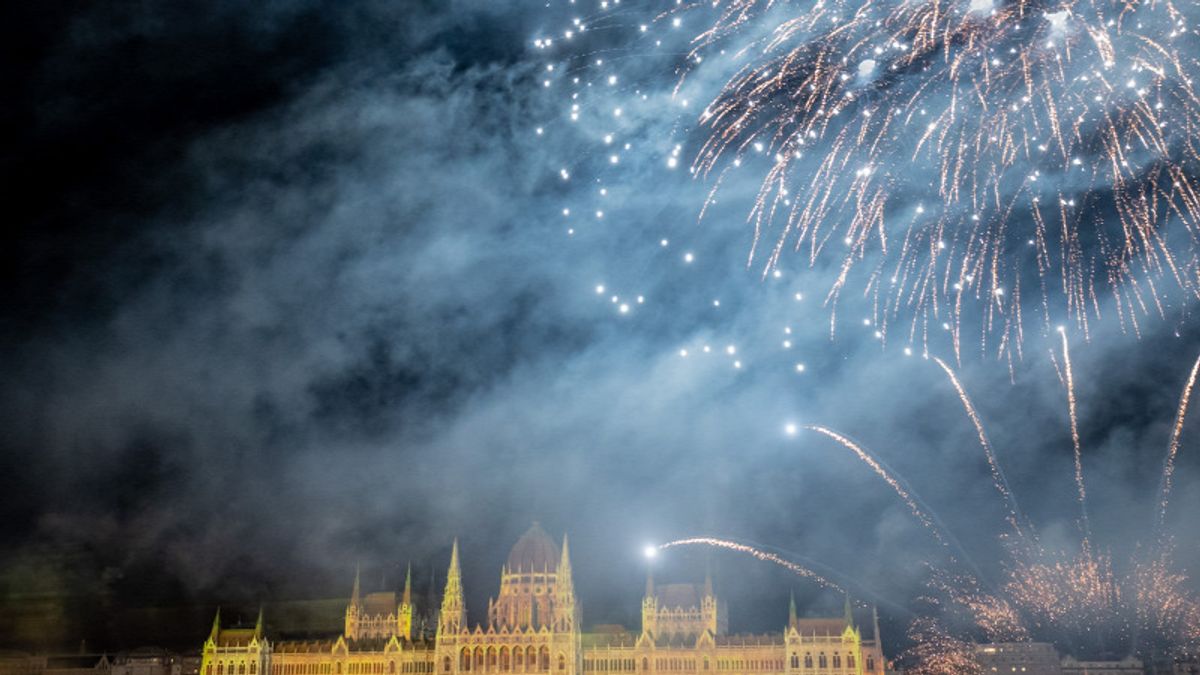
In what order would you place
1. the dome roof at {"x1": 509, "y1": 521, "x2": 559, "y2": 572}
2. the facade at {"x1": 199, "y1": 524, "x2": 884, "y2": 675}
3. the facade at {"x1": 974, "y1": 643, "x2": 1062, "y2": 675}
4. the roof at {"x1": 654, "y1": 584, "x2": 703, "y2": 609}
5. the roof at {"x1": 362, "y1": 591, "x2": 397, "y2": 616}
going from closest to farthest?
1. the facade at {"x1": 199, "y1": 524, "x2": 884, "y2": 675}
2. the facade at {"x1": 974, "y1": 643, "x2": 1062, "y2": 675}
3. the roof at {"x1": 654, "y1": 584, "x2": 703, "y2": 609}
4. the dome roof at {"x1": 509, "y1": 521, "x2": 559, "y2": 572}
5. the roof at {"x1": 362, "y1": 591, "x2": 397, "y2": 616}

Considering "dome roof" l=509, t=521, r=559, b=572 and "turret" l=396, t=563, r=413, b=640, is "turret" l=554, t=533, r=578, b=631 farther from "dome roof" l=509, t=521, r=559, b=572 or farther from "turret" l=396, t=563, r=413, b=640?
"turret" l=396, t=563, r=413, b=640

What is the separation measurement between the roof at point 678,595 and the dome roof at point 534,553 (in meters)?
9.02

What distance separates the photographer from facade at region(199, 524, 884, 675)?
7144 cm

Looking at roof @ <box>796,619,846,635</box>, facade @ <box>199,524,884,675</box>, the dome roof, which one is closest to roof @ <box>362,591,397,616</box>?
facade @ <box>199,524,884,675</box>

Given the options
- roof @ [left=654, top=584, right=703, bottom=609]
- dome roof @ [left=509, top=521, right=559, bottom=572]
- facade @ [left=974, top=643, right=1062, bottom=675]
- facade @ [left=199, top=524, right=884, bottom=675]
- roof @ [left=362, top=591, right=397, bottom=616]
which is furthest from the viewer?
roof @ [left=362, top=591, right=397, bottom=616]

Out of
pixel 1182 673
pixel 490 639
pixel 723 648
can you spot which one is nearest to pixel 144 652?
pixel 490 639

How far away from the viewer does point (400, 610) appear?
280ft

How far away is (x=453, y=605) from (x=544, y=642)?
905 cm

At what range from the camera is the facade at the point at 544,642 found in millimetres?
71438

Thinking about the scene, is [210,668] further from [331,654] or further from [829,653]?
[829,653]

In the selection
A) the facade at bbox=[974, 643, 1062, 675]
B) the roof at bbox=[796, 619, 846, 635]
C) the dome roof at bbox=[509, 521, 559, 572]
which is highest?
the dome roof at bbox=[509, 521, 559, 572]

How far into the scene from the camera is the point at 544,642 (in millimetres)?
74438

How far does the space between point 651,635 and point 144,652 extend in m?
39.1

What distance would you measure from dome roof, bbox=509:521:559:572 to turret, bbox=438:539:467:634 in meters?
4.74
